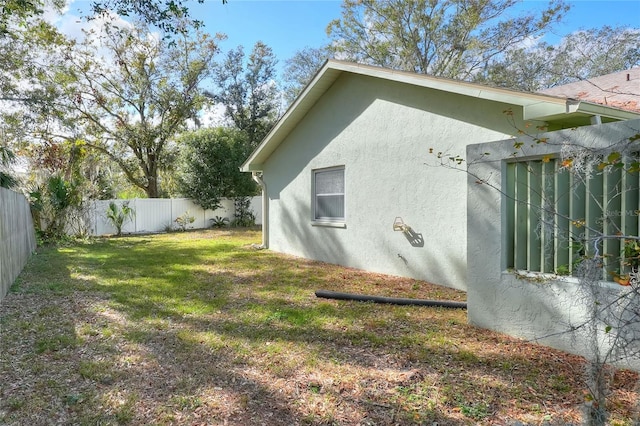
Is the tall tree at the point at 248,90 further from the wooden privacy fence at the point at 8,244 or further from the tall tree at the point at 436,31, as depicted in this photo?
the wooden privacy fence at the point at 8,244

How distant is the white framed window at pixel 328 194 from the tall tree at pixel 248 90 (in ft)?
56.0

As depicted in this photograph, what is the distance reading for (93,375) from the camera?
3287 mm

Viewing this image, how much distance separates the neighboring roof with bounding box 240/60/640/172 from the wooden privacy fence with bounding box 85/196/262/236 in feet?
31.8

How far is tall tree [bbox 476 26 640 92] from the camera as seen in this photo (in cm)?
1736

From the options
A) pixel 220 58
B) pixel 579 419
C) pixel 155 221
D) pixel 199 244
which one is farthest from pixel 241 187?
pixel 579 419

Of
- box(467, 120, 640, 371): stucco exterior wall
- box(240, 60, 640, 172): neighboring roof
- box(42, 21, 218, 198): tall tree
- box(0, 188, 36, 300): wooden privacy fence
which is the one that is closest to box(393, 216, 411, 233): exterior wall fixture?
box(240, 60, 640, 172): neighboring roof

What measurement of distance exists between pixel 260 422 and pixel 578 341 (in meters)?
2.87

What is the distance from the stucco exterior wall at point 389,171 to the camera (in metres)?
6.09

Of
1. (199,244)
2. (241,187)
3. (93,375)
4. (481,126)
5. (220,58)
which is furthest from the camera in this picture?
(220,58)

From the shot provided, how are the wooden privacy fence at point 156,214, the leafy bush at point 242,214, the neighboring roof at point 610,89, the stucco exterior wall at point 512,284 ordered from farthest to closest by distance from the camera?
the leafy bush at point 242,214, the wooden privacy fence at point 156,214, the neighboring roof at point 610,89, the stucco exterior wall at point 512,284

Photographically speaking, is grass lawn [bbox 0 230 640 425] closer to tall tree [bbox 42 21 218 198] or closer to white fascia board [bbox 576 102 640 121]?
A: white fascia board [bbox 576 102 640 121]

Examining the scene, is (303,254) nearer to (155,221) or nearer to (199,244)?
(199,244)

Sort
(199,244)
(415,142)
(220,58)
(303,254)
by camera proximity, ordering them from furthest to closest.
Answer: (220,58), (199,244), (303,254), (415,142)

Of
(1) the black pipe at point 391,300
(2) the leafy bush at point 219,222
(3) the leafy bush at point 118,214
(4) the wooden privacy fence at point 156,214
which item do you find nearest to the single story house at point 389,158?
(1) the black pipe at point 391,300
